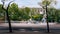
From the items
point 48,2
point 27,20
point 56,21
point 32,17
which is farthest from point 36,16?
point 48,2

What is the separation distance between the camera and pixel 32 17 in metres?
36.5

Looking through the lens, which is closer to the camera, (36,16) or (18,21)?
(18,21)

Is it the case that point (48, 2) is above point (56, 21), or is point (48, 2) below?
above

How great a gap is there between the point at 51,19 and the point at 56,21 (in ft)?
3.20

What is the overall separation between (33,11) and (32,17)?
1.49 metres

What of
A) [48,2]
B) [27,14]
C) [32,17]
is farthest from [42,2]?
[32,17]

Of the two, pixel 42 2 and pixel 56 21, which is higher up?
pixel 42 2

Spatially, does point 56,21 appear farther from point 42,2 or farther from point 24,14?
point 42,2

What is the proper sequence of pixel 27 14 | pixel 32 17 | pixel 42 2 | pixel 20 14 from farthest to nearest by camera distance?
pixel 32 17 → pixel 27 14 → pixel 20 14 → pixel 42 2

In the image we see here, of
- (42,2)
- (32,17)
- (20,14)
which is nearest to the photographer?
(42,2)

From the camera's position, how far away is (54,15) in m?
31.9

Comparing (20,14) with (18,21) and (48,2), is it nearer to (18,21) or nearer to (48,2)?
(18,21)

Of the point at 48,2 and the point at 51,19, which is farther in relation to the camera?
the point at 51,19

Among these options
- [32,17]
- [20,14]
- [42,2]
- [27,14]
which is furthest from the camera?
[32,17]
